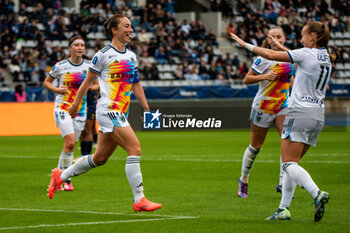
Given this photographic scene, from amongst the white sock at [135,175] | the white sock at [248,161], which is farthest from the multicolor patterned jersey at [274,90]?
the white sock at [135,175]

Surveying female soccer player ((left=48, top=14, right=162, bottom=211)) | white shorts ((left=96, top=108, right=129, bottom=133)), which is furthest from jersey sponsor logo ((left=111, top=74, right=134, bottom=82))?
white shorts ((left=96, top=108, right=129, bottom=133))

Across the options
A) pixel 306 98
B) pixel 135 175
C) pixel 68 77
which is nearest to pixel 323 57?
pixel 306 98

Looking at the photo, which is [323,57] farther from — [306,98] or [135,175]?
[135,175]

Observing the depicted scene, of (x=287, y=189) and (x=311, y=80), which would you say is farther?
(x=287, y=189)

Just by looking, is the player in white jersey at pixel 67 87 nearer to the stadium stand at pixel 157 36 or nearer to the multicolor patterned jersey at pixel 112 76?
the multicolor patterned jersey at pixel 112 76

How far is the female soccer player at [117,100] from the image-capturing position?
28.5 feet

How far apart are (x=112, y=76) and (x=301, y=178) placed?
270 cm

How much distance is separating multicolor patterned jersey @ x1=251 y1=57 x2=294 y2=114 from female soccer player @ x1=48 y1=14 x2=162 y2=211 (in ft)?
8.25

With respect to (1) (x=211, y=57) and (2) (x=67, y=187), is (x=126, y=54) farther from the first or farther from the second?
(1) (x=211, y=57)

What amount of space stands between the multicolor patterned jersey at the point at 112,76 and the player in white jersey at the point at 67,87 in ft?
9.79

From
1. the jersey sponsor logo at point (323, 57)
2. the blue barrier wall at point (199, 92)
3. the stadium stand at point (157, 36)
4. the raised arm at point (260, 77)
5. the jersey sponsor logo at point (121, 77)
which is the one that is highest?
the jersey sponsor logo at point (323, 57)

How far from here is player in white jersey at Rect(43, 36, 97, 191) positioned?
38.7 ft

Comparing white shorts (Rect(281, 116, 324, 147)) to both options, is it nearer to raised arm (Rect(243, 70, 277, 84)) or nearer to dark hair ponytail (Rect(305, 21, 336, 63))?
dark hair ponytail (Rect(305, 21, 336, 63))

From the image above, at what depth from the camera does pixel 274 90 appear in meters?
10.7
